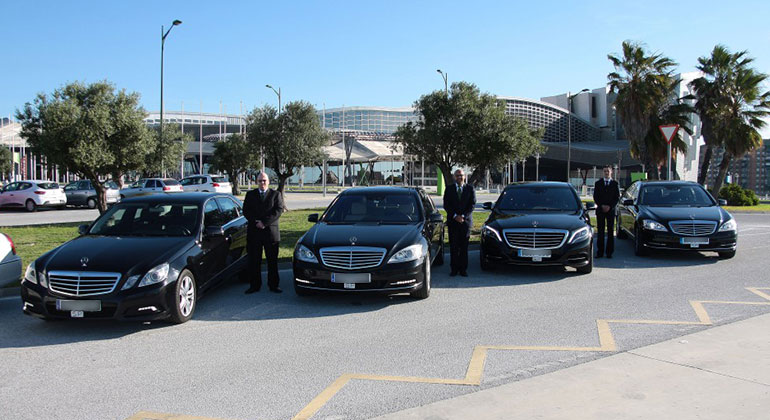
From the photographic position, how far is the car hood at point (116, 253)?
5.99 meters

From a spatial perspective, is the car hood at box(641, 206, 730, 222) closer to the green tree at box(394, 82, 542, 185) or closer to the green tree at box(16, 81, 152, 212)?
the green tree at box(394, 82, 542, 185)

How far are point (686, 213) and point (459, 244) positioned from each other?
185 inches

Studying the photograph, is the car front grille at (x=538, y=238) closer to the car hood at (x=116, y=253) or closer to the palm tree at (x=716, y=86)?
the car hood at (x=116, y=253)

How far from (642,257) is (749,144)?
24.9m

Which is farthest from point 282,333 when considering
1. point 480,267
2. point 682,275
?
point 682,275

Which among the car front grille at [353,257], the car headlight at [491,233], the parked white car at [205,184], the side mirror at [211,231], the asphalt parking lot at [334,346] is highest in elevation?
the parked white car at [205,184]

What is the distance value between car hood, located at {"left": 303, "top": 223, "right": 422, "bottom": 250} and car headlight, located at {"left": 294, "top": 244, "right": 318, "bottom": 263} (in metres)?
0.08

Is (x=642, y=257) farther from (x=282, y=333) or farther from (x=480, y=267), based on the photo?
(x=282, y=333)

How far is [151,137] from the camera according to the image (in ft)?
52.1

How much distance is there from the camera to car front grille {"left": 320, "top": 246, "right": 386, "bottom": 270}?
701 centimetres

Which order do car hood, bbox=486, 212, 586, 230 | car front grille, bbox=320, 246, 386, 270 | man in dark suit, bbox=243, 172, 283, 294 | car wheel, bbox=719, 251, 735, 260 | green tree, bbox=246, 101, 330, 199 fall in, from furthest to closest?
1. green tree, bbox=246, 101, 330, 199
2. car wheel, bbox=719, 251, 735, 260
3. car hood, bbox=486, 212, 586, 230
4. man in dark suit, bbox=243, 172, 283, 294
5. car front grille, bbox=320, 246, 386, 270

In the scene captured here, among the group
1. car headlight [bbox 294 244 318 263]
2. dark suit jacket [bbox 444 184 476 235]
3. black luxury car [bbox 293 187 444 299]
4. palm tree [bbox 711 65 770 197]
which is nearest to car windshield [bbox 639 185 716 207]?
dark suit jacket [bbox 444 184 476 235]

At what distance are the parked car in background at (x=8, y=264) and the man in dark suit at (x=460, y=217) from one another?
19.9ft

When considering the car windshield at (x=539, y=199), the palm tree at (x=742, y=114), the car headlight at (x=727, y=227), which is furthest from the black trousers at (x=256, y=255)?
the palm tree at (x=742, y=114)
